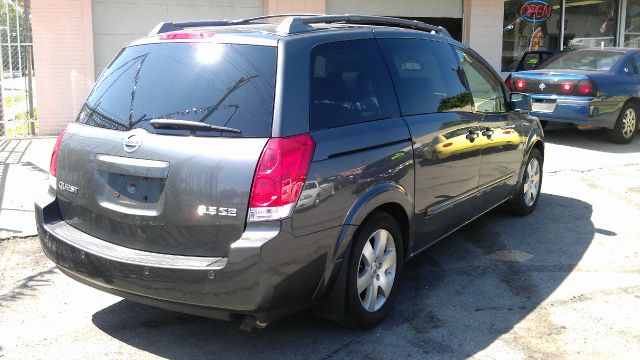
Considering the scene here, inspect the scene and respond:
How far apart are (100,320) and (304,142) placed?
1875mm

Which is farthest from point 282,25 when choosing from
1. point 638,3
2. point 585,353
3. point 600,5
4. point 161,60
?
point 638,3

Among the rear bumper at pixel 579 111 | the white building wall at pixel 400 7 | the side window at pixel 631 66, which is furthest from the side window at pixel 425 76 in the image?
the white building wall at pixel 400 7

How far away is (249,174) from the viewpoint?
3.17 meters

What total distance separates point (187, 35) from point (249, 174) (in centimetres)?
103

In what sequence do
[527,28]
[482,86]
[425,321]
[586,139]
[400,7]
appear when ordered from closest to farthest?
[425,321], [482,86], [586,139], [400,7], [527,28]

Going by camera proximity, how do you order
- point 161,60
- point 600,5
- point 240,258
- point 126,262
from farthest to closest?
point 600,5 → point 161,60 → point 126,262 → point 240,258

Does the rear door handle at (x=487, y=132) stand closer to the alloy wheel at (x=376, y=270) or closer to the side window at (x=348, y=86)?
the side window at (x=348, y=86)

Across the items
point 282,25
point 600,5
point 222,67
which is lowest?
point 222,67

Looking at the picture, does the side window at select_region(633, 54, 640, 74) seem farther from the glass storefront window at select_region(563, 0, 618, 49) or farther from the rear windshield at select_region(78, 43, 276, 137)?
the rear windshield at select_region(78, 43, 276, 137)

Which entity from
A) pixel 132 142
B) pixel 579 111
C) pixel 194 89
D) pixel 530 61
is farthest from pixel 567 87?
pixel 132 142

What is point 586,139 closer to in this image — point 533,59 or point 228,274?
point 533,59

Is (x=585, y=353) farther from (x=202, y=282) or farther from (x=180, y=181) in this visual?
(x=180, y=181)

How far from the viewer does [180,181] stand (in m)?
3.27

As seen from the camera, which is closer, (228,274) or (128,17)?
(228,274)
